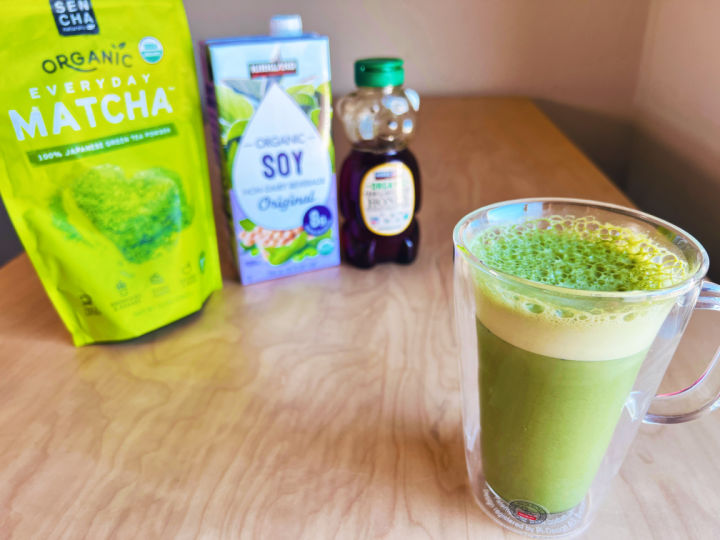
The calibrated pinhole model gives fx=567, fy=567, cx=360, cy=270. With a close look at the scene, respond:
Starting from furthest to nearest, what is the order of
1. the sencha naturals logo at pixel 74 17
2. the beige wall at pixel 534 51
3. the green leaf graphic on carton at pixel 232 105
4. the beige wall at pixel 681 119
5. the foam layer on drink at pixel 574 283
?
1. the beige wall at pixel 534 51
2. the beige wall at pixel 681 119
3. the green leaf graphic on carton at pixel 232 105
4. the sencha naturals logo at pixel 74 17
5. the foam layer on drink at pixel 574 283

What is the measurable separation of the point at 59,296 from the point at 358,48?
1198 mm

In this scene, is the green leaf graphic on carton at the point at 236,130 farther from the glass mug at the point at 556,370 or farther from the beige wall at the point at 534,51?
the beige wall at the point at 534,51

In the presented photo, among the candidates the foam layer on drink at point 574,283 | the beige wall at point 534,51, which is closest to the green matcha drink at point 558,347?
the foam layer on drink at point 574,283

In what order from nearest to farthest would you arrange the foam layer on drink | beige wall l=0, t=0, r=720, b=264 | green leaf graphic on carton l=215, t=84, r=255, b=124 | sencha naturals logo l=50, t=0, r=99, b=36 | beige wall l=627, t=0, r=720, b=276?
the foam layer on drink
sencha naturals logo l=50, t=0, r=99, b=36
green leaf graphic on carton l=215, t=84, r=255, b=124
beige wall l=627, t=0, r=720, b=276
beige wall l=0, t=0, r=720, b=264

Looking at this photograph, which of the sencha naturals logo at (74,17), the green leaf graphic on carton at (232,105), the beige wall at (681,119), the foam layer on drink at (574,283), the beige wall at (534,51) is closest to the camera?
the foam layer on drink at (574,283)

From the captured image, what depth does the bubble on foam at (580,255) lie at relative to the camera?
35 cm

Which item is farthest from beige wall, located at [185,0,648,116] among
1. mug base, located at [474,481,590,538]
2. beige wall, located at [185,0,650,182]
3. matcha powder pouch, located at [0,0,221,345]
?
mug base, located at [474,481,590,538]

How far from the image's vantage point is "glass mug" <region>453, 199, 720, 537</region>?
326 millimetres

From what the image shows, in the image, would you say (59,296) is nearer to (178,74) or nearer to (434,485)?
(178,74)

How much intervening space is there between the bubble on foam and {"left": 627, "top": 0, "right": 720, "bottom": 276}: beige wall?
72cm

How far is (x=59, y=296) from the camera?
1.84 feet

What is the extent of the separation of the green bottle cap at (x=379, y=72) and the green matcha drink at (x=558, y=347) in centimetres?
30

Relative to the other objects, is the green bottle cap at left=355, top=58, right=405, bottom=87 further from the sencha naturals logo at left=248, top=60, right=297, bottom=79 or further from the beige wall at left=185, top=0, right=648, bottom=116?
the beige wall at left=185, top=0, right=648, bottom=116

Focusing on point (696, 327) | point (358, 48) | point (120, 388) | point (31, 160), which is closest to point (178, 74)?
point (31, 160)
